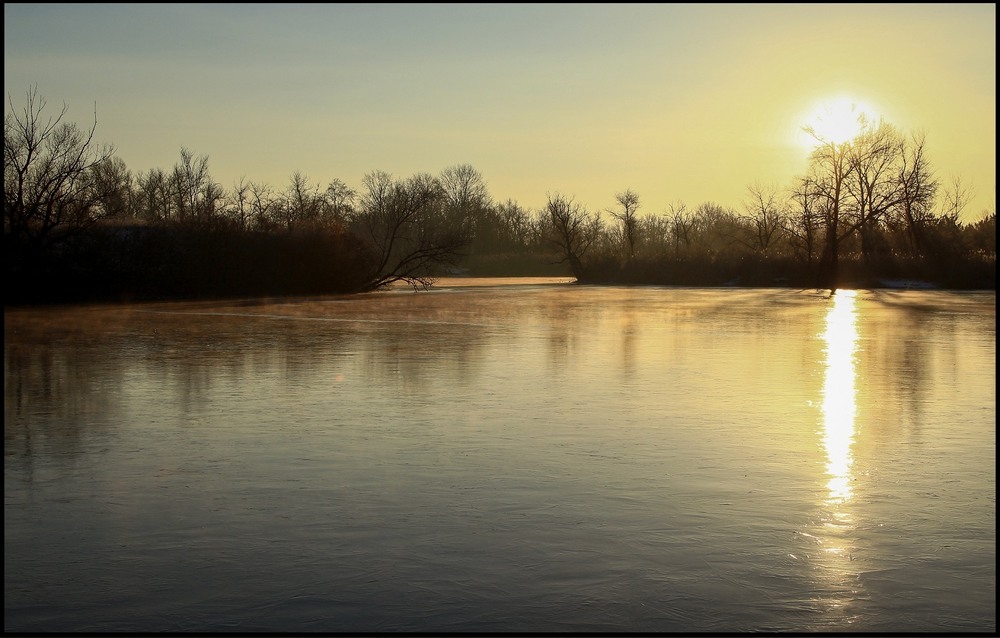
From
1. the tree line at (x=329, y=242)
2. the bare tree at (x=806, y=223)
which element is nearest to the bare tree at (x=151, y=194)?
the tree line at (x=329, y=242)

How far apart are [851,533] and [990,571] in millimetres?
823

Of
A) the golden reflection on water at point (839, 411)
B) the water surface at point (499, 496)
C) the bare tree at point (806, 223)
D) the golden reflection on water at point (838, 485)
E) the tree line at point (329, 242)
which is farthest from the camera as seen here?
the bare tree at point (806, 223)

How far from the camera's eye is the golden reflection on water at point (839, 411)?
733 centimetres

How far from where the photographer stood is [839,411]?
34.9 feet

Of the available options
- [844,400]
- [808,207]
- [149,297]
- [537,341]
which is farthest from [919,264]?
[844,400]

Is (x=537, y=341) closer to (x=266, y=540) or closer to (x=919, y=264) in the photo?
(x=266, y=540)

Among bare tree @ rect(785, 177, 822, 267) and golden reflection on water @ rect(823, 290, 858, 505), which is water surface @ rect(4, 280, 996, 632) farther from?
bare tree @ rect(785, 177, 822, 267)

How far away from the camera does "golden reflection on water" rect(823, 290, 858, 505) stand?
7332mm

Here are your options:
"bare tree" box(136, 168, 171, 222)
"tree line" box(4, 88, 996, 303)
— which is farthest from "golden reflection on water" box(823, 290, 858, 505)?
"bare tree" box(136, 168, 171, 222)

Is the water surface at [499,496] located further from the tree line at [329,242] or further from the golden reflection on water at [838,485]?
the tree line at [329,242]

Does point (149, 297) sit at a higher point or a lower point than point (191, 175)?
lower

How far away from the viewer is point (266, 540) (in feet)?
19.0

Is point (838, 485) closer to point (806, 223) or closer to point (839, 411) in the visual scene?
point (839, 411)

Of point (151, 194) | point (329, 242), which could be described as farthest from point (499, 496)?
point (151, 194)
